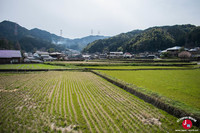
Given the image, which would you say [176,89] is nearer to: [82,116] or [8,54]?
[82,116]

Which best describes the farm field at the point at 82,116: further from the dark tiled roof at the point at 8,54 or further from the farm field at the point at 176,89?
the dark tiled roof at the point at 8,54

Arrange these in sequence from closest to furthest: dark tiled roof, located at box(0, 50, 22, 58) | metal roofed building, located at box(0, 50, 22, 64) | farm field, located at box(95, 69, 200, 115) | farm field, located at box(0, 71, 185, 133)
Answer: farm field, located at box(0, 71, 185, 133)
farm field, located at box(95, 69, 200, 115)
metal roofed building, located at box(0, 50, 22, 64)
dark tiled roof, located at box(0, 50, 22, 58)

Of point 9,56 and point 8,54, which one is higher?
point 8,54

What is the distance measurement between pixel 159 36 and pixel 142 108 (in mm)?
114822

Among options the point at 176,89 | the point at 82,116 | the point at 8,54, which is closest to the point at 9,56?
the point at 8,54

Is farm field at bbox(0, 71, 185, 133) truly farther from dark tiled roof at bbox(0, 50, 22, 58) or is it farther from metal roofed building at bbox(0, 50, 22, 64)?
dark tiled roof at bbox(0, 50, 22, 58)

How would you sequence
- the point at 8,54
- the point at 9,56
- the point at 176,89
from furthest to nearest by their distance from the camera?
the point at 8,54, the point at 9,56, the point at 176,89

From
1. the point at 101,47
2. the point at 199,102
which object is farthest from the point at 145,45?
the point at 199,102

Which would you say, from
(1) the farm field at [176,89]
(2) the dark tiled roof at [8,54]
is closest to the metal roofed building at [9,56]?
(2) the dark tiled roof at [8,54]

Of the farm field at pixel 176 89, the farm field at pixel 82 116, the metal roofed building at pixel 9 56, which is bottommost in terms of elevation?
the farm field at pixel 82 116

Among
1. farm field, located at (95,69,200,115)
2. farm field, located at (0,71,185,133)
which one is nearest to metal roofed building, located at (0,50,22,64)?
farm field, located at (0,71,185,133)

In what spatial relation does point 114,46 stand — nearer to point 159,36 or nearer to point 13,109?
point 159,36

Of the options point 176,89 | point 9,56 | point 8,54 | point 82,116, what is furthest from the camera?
point 8,54

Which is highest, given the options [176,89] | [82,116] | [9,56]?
[9,56]
